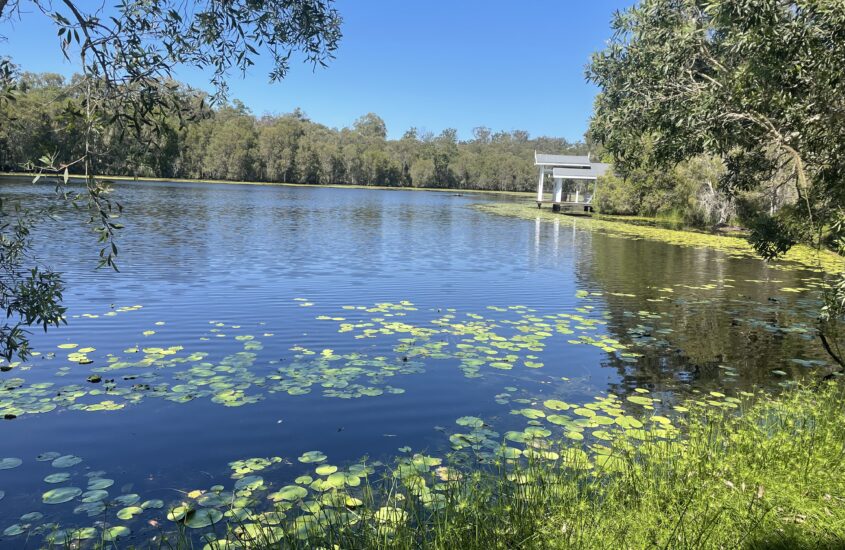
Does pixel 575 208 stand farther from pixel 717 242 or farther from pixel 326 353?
pixel 326 353

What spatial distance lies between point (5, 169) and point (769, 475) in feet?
292

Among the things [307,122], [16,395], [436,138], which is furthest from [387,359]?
[436,138]

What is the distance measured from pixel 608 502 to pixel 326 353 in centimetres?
539

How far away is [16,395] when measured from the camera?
6434mm

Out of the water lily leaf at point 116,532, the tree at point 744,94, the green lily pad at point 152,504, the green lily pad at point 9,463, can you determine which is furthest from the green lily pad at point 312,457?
the tree at point 744,94

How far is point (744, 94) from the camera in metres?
6.50

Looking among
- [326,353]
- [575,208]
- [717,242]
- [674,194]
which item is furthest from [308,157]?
[326,353]

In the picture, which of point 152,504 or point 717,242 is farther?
point 717,242

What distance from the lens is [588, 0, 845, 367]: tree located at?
5605mm

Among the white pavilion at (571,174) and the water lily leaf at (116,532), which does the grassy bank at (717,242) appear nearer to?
the white pavilion at (571,174)

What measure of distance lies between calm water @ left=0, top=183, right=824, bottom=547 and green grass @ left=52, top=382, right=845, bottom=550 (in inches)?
35.5

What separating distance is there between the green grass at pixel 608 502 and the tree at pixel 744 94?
2260 millimetres

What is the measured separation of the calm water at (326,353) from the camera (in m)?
5.52

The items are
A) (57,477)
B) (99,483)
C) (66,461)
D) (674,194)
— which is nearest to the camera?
(99,483)
